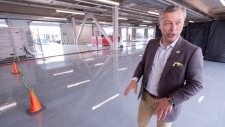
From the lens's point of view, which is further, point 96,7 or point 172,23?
point 96,7

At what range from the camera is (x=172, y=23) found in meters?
0.80

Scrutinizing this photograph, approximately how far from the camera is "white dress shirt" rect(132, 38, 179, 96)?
917mm

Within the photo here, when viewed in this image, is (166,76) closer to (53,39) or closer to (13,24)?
(13,24)

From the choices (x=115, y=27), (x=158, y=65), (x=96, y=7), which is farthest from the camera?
(x=115, y=27)

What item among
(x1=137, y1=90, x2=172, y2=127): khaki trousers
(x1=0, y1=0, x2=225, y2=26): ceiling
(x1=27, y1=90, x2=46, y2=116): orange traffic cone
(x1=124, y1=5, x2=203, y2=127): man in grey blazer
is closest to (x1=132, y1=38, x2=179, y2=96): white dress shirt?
(x1=124, y1=5, x2=203, y2=127): man in grey blazer

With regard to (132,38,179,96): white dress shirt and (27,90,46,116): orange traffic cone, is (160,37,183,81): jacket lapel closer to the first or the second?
(132,38,179,96): white dress shirt

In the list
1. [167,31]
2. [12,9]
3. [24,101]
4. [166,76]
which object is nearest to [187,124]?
[166,76]

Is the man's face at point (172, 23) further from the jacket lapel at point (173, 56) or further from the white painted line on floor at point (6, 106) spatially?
the white painted line on floor at point (6, 106)

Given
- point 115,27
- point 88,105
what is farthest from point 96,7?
point 88,105

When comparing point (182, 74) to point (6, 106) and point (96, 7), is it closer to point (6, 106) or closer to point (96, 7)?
point (6, 106)

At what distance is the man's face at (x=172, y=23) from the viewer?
79 centimetres

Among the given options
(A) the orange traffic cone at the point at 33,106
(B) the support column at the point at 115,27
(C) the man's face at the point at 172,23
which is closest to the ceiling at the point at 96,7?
(B) the support column at the point at 115,27

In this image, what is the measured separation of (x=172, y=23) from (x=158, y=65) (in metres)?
0.35

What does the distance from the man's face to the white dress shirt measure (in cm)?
8
